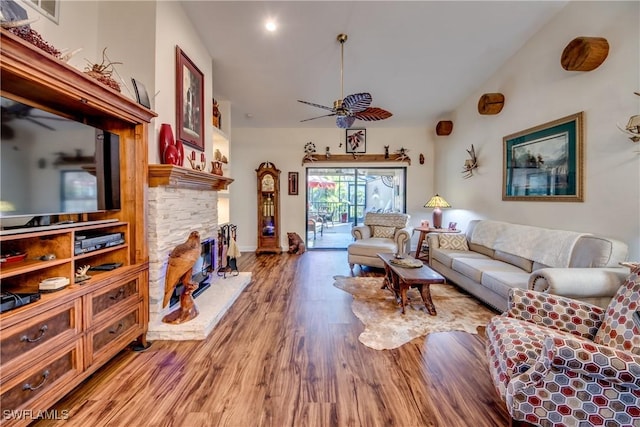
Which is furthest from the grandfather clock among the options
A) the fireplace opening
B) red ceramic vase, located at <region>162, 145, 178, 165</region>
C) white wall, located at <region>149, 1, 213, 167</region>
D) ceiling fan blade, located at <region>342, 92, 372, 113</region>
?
red ceramic vase, located at <region>162, 145, 178, 165</region>

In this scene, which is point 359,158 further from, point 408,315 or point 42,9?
point 42,9

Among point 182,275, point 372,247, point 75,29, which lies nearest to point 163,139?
point 75,29

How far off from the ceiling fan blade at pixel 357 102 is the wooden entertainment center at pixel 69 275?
1.93m

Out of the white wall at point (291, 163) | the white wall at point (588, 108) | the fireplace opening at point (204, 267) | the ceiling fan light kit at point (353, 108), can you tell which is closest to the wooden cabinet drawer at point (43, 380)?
the fireplace opening at point (204, 267)

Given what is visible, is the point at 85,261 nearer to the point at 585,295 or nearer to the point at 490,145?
the point at 585,295

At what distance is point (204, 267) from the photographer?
324cm

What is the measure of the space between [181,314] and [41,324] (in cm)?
107

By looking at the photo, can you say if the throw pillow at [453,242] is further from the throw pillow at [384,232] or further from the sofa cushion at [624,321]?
the sofa cushion at [624,321]

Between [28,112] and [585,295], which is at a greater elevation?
[28,112]

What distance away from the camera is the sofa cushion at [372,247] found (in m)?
4.25

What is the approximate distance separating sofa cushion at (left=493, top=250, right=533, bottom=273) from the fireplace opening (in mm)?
3621

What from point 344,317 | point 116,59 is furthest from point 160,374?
point 116,59

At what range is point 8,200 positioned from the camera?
1309 millimetres

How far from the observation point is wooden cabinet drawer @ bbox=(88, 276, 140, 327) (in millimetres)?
1628
